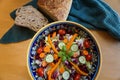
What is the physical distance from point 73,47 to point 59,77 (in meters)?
0.11

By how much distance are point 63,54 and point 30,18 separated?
221 millimetres

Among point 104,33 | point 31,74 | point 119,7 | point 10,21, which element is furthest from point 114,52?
point 10,21

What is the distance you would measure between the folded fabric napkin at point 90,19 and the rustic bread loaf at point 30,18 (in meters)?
0.02

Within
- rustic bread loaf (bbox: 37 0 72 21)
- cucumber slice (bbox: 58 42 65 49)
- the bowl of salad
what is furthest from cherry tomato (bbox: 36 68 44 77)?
rustic bread loaf (bbox: 37 0 72 21)

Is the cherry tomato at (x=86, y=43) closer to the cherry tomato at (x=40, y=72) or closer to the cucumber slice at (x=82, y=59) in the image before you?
the cucumber slice at (x=82, y=59)

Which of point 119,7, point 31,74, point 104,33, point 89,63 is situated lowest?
point 31,74

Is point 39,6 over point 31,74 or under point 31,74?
over

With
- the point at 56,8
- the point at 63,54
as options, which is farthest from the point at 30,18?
the point at 63,54

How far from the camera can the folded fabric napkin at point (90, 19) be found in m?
0.79

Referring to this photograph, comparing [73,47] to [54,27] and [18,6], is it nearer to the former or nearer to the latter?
[54,27]

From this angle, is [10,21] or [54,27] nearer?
[54,27]

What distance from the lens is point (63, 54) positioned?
2.33ft

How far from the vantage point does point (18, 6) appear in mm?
884

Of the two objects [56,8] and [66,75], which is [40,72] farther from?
[56,8]
